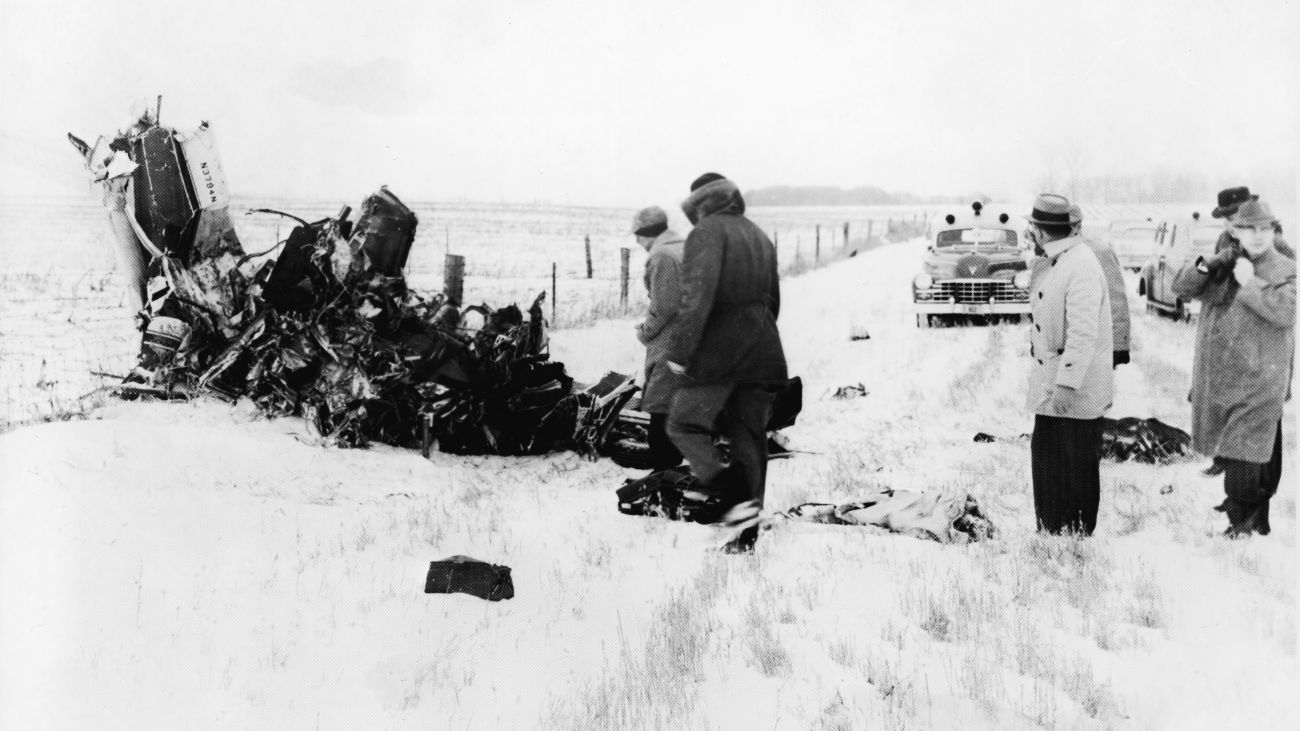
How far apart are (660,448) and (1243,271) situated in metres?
3.41

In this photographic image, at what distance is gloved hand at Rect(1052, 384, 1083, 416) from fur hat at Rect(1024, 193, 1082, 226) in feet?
2.41

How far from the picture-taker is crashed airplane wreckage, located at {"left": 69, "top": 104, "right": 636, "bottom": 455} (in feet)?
22.1

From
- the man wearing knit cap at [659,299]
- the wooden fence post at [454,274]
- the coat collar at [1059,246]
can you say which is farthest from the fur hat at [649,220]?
the wooden fence post at [454,274]

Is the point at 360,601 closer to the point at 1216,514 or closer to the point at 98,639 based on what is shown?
the point at 98,639

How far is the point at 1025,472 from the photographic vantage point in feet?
19.4

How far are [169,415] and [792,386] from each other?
4215mm

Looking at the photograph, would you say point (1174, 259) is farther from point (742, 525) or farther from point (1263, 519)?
point (742, 525)

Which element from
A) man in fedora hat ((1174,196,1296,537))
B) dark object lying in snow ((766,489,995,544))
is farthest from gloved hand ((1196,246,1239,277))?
dark object lying in snow ((766,489,995,544))

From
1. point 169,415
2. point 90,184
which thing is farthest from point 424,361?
point 90,184

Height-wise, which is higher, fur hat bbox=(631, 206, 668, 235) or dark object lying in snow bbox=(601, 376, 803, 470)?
fur hat bbox=(631, 206, 668, 235)

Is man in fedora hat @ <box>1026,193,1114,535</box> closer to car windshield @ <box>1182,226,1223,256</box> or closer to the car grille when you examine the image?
the car grille

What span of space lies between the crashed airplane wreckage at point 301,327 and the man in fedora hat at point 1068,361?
3384 millimetres

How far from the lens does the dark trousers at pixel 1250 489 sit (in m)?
4.50

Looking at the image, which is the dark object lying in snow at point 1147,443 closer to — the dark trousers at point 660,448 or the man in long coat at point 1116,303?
the man in long coat at point 1116,303
